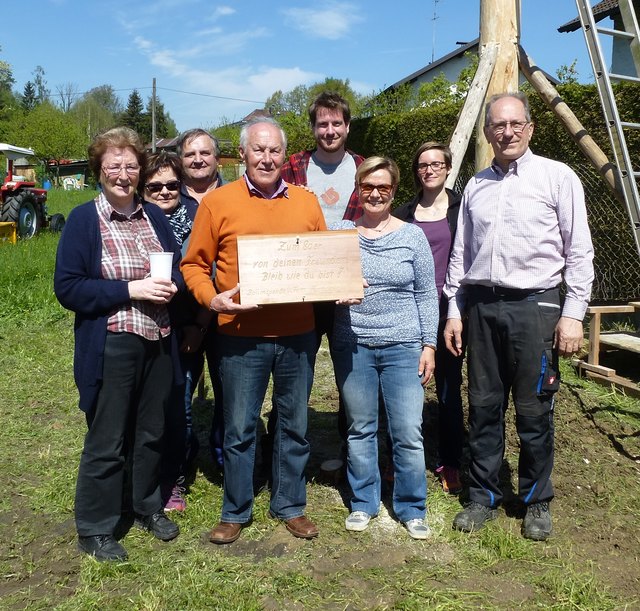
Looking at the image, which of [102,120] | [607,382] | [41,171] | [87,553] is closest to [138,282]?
[87,553]

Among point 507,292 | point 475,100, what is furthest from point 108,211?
point 475,100

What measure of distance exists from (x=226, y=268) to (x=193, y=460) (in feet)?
5.64

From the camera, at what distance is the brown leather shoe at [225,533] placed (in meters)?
3.34

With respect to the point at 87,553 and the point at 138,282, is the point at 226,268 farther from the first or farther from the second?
the point at 87,553

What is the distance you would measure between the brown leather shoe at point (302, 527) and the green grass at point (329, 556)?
1.6 inches

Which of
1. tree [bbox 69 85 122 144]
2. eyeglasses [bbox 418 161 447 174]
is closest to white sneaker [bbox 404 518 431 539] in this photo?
eyeglasses [bbox 418 161 447 174]

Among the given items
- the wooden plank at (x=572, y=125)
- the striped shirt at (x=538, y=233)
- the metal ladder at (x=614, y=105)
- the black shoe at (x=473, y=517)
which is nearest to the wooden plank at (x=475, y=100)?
the wooden plank at (x=572, y=125)

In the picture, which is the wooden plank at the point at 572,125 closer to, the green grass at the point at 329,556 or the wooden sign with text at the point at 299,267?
the green grass at the point at 329,556

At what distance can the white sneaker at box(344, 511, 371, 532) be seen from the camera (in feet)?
11.4

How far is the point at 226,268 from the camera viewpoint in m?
3.12

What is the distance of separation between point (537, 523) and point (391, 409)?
0.95 metres

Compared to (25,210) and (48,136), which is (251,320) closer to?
(25,210)

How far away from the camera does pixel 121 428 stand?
3133 mm

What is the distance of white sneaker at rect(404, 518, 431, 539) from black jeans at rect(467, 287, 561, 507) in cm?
34
